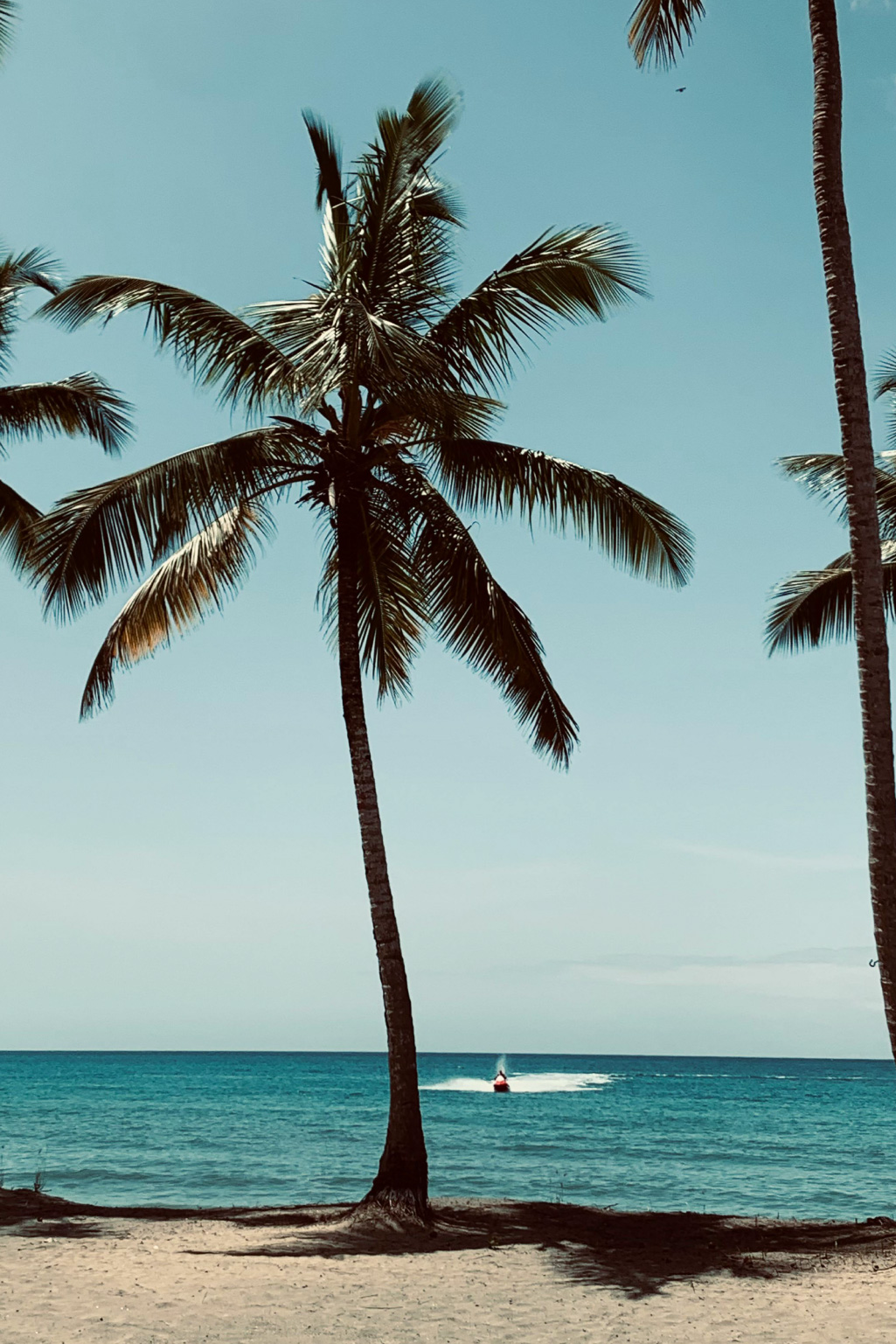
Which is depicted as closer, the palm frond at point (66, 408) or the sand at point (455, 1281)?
the sand at point (455, 1281)

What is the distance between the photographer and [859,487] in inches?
374

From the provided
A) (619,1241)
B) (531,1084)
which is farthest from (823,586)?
(531,1084)

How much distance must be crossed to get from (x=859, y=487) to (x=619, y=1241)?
6993 millimetres

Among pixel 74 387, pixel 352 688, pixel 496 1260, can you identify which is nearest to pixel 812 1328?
pixel 496 1260

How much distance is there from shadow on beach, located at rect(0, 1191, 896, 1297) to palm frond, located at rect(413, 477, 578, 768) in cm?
478

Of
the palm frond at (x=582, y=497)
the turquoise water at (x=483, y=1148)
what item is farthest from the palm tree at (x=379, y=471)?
the turquoise water at (x=483, y=1148)

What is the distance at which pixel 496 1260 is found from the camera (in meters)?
9.38

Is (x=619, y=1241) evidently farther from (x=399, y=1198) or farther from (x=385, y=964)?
(x=385, y=964)

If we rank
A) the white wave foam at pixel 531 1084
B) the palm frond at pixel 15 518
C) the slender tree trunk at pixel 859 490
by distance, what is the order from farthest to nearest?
the white wave foam at pixel 531 1084 < the palm frond at pixel 15 518 < the slender tree trunk at pixel 859 490

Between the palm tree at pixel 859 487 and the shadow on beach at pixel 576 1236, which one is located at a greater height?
the palm tree at pixel 859 487

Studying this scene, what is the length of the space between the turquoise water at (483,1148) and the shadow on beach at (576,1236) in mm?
6418

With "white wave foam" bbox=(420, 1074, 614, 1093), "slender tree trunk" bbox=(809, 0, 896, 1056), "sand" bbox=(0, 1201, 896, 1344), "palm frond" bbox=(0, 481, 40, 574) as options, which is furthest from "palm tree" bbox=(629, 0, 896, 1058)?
"white wave foam" bbox=(420, 1074, 614, 1093)

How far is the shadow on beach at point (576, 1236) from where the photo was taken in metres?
9.37

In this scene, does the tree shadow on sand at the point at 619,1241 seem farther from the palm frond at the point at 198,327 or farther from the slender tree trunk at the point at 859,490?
the palm frond at the point at 198,327
